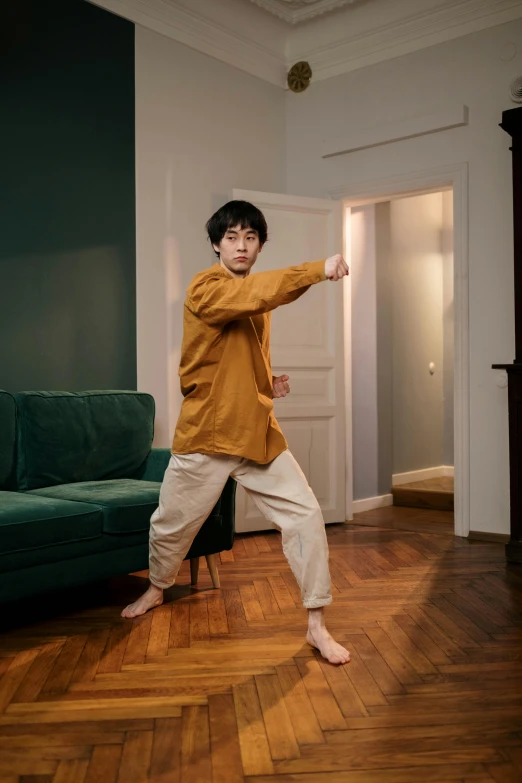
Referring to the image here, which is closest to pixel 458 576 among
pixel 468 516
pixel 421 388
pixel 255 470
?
pixel 468 516

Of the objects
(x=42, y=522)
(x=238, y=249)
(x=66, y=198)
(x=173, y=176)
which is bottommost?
(x=42, y=522)

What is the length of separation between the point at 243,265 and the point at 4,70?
193 cm

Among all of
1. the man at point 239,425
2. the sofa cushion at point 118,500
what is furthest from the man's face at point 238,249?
the sofa cushion at point 118,500

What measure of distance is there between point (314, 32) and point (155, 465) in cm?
314

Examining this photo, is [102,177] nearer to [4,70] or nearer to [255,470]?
[4,70]

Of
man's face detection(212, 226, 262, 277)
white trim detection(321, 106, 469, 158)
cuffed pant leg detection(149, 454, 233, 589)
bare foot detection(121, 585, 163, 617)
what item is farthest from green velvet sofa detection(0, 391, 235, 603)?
white trim detection(321, 106, 469, 158)

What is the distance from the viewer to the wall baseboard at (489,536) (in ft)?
13.6

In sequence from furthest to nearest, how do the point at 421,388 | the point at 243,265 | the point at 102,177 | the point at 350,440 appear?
1. the point at 421,388
2. the point at 350,440
3. the point at 102,177
4. the point at 243,265

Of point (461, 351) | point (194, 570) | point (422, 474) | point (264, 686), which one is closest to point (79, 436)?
point (194, 570)

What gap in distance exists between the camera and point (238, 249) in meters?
2.35

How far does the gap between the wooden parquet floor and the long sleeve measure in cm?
104

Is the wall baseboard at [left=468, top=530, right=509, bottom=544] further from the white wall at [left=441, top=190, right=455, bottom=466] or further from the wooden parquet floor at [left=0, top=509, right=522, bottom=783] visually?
the white wall at [left=441, top=190, right=455, bottom=466]

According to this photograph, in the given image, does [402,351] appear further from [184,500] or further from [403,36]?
[184,500]

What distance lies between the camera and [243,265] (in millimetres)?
2375
